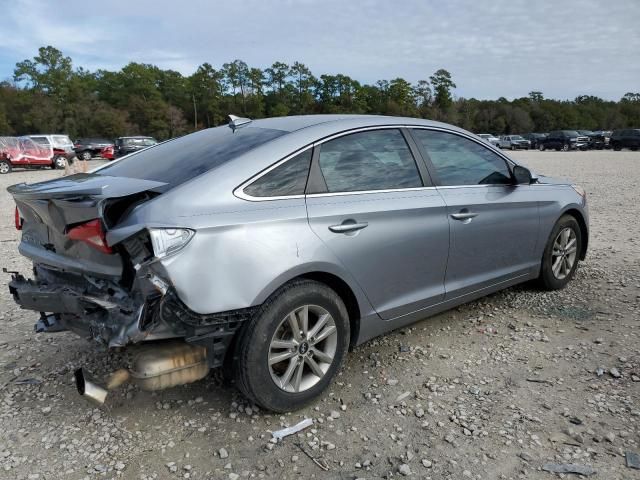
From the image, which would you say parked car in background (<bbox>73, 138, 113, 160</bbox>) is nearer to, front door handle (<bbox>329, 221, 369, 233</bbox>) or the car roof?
the car roof

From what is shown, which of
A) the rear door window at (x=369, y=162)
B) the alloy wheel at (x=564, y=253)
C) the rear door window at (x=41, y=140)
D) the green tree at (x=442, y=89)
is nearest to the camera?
the rear door window at (x=369, y=162)

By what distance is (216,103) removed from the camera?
81750 mm

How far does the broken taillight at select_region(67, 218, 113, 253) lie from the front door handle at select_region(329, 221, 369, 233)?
1186 millimetres

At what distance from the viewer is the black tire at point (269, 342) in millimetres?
2586

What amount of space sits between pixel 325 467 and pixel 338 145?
1832 millimetres

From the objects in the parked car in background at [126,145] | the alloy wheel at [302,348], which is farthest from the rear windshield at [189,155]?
the parked car in background at [126,145]

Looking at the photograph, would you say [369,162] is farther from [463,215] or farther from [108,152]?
[108,152]

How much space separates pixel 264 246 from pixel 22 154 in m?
26.1

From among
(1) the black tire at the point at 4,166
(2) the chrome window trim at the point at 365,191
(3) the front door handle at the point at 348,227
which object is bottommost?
(1) the black tire at the point at 4,166

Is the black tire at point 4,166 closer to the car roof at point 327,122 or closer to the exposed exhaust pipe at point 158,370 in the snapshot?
the car roof at point 327,122

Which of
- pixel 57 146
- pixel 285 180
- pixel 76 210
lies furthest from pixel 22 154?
pixel 285 180

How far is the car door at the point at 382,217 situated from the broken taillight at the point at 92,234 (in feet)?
Answer: 3.49

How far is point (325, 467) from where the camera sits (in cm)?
246

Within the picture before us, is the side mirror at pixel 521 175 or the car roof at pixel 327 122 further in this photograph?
the side mirror at pixel 521 175
